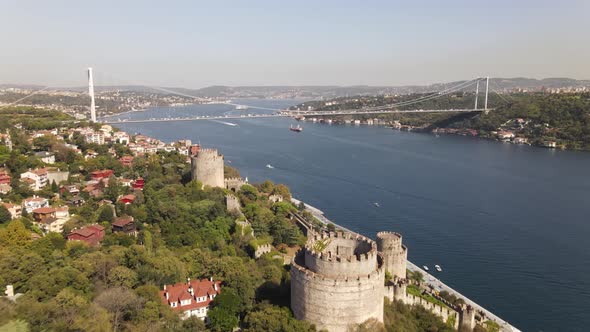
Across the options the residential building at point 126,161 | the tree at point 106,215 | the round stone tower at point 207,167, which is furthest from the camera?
the residential building at point 126,161

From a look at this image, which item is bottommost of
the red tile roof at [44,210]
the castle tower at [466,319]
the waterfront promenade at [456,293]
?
the waterfront promenade at [456,293]

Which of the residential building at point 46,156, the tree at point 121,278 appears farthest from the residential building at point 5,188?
the tree at point 121,278

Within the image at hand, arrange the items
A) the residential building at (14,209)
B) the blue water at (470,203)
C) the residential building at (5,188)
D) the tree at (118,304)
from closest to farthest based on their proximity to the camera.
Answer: the tree at (118,304) → the residential building at (14,209) → the residential building at (5,188) → the blue water at (470,203)

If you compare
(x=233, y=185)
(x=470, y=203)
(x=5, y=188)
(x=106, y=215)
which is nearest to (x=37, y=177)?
(x=5, y=188)

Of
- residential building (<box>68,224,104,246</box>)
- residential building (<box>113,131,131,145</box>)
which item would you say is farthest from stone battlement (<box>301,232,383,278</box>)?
residential building (<box>113,131,131,145</box>)

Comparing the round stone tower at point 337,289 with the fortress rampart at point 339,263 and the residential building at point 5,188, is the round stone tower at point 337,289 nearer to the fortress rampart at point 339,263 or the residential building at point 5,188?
the fortress rampart at point 339,263

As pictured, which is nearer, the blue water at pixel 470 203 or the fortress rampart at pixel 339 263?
the fortress rampart at pixel 339 263
